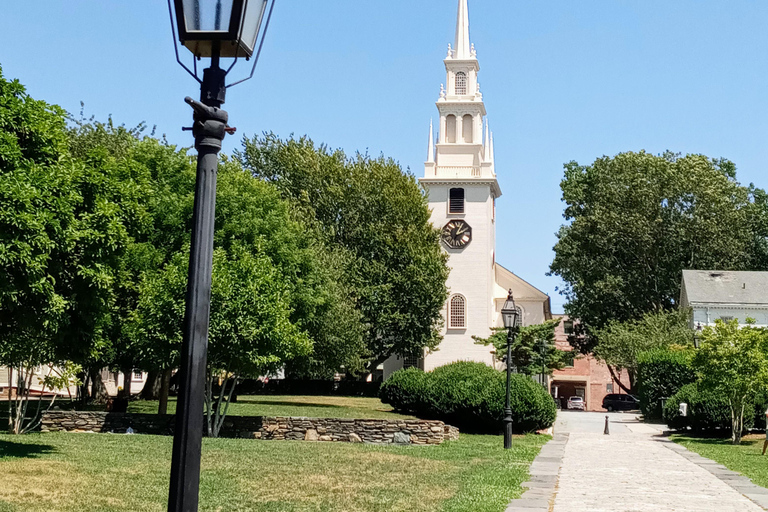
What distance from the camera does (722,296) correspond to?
59375 mm

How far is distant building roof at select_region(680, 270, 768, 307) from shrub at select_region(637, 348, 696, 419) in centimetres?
1562

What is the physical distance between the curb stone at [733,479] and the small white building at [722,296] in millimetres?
36262

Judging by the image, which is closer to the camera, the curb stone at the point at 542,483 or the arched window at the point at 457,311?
the curb stone at the point at 542,483

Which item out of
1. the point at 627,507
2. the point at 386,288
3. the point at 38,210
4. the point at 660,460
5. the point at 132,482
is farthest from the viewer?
the point at 386,288

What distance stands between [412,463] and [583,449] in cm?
812

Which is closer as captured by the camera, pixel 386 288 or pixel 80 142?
pixel 80 142

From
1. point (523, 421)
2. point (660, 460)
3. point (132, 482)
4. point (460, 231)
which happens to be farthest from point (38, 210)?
point (460, 231)

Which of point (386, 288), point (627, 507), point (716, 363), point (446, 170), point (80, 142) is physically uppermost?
point (446, 170)

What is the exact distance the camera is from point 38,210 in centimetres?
1508

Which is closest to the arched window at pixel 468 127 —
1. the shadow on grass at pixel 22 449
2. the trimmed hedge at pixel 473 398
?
the trimmed hedge at pixel 473 398

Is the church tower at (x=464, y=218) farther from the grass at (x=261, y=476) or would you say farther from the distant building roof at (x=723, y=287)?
the grass at (x=261, y=476)

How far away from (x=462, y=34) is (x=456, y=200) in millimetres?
14102

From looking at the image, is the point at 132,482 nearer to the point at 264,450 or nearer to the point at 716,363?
the point at 264,450

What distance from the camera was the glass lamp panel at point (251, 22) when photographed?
4641 millimetres
